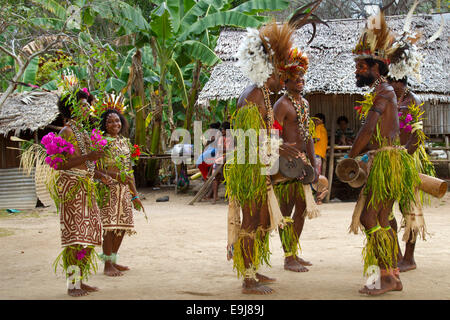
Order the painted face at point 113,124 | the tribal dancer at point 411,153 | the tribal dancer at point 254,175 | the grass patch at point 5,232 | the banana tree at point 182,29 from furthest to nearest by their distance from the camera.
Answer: the banana tree at point 182,29 → the grass patch at point 5,232 → the painted face at point 113,124 → the tribal dancer at point 411,153 → the tribal dancer at point 254,175

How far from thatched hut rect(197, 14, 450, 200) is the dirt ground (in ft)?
10.6

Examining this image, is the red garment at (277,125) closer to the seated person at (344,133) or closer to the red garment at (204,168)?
the red garment at (204,168)

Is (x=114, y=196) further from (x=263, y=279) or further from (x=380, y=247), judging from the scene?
(x=380, y=247)

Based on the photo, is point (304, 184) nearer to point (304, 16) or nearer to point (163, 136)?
point (304, 16)

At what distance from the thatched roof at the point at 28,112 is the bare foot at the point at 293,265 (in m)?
8.60

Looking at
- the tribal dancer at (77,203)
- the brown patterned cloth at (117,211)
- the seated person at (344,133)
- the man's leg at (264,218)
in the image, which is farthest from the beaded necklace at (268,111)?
the seated person at (344,133)

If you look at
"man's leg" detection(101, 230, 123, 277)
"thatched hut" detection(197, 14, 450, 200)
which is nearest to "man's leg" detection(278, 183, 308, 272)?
"man's leg" detection(101, 230, 123, 277)

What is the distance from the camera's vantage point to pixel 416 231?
467cm

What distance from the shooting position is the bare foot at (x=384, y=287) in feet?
12.6

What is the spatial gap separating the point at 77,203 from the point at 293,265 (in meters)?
2.05

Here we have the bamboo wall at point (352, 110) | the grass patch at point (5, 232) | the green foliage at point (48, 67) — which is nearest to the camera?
the grass patch at point (5, 232)

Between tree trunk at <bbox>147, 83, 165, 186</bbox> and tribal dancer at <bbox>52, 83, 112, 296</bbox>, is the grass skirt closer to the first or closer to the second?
tribal dancer at <bbox>52, 83, 112, 296</bbox>

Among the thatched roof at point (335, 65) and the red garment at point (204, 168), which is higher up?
the thatched roof at point (335, 65)
